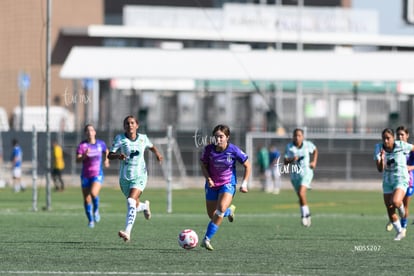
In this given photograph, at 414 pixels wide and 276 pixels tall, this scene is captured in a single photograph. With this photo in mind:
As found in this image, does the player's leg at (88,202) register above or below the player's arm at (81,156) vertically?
below

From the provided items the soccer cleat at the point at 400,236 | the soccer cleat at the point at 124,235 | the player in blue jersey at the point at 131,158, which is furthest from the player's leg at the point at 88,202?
the soccer cleat at the point at 400,236

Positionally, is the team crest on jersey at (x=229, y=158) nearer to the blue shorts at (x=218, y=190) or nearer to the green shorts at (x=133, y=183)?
the blue shorts at (x=218, y=190)

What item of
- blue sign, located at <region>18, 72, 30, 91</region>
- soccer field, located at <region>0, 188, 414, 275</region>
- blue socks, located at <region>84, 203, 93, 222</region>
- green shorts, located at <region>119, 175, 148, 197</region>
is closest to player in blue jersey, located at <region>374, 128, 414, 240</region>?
soccer field, located at <region>0, 188, 414, 275</region>

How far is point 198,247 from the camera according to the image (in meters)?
20.0

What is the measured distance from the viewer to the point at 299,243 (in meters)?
21.4

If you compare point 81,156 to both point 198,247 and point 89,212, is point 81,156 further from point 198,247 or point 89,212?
point 198,247

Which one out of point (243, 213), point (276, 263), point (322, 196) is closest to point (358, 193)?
point (322, 196)

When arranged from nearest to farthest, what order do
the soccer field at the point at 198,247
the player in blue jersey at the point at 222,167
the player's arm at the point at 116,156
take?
the soccer field at the point at 198,247 → the player in blue jersey at the point at 222,167 → the player's arm at the point at 116,156

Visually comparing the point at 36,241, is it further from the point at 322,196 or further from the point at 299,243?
the point at 322,196

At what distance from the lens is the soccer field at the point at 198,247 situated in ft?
53.3

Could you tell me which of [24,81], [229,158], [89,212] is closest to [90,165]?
[89,212]

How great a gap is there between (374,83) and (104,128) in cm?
1567

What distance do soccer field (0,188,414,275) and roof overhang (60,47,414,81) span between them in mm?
19806

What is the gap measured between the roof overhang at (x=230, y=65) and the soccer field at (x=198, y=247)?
780 inches
